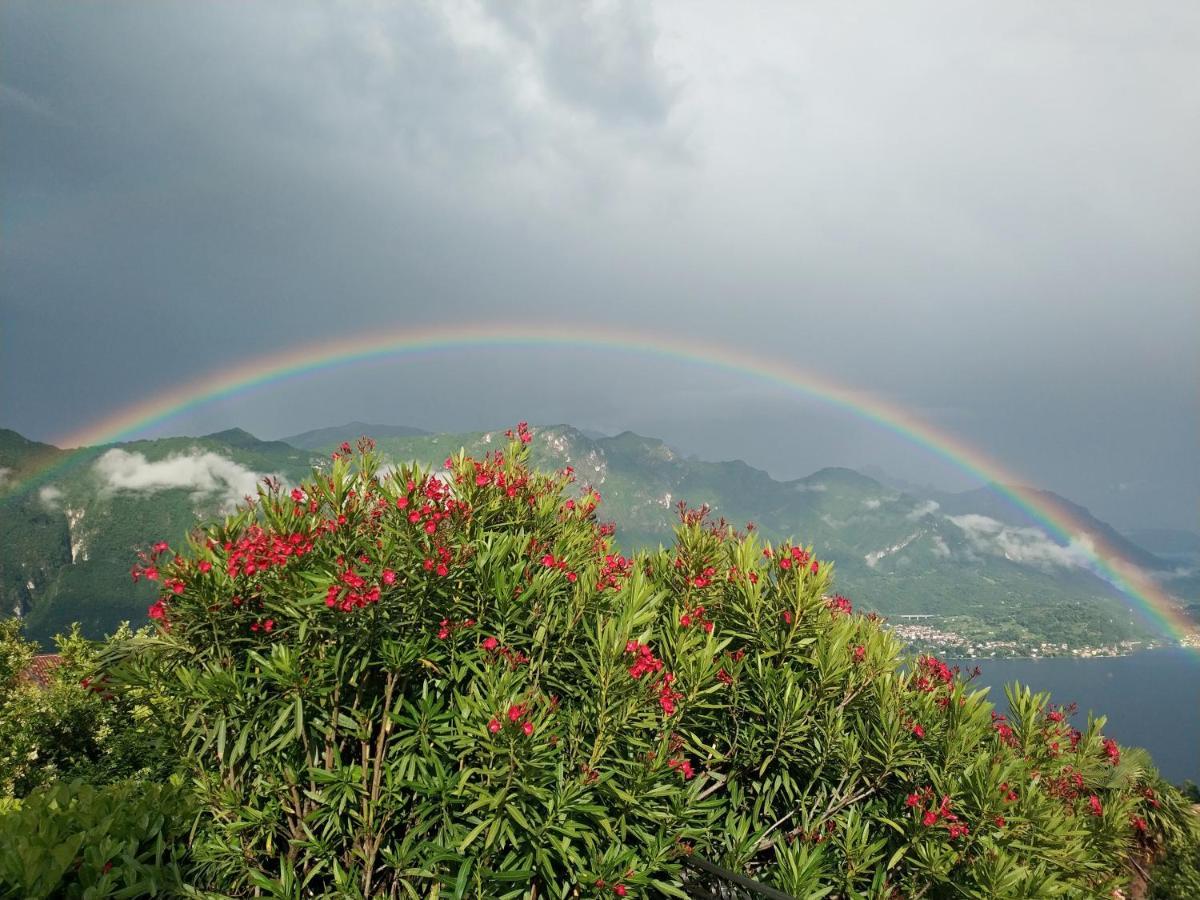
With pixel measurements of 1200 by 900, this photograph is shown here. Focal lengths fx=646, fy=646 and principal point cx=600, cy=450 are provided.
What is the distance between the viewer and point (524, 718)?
4410 mm

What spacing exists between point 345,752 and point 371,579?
187cm

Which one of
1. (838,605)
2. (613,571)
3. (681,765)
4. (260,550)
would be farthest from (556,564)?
(838,605)

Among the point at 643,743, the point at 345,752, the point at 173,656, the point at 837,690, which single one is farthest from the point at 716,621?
the point at 173,656

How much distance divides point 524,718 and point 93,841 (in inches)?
104

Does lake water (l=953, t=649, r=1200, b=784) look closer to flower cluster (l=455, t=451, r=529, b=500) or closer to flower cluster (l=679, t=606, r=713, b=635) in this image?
flower cluster (l=679, t=606, r=713, b=635)

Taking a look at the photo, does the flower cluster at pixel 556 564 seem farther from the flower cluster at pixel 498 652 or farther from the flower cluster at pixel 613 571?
the flower cluster at pixel 498 652

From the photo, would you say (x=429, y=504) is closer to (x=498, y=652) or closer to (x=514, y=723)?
(x=498, y=652)

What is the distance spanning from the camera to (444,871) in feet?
15.2

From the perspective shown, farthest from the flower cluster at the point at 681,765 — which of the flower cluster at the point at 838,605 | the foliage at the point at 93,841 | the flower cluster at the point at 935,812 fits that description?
the foliage at the point at 93,841

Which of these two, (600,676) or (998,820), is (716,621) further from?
(998,820)

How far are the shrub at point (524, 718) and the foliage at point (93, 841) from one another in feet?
0.94

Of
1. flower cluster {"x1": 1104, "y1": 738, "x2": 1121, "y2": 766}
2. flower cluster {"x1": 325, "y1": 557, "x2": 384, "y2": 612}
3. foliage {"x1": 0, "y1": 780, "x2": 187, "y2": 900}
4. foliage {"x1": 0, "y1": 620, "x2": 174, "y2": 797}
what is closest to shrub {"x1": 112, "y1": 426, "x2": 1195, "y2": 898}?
flower cluster {"x1": 325, "y1": 557, "x2": 384, "y2": 612}

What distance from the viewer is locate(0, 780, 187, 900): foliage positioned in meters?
3.39

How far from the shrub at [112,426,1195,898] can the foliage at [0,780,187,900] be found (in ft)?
0.94
